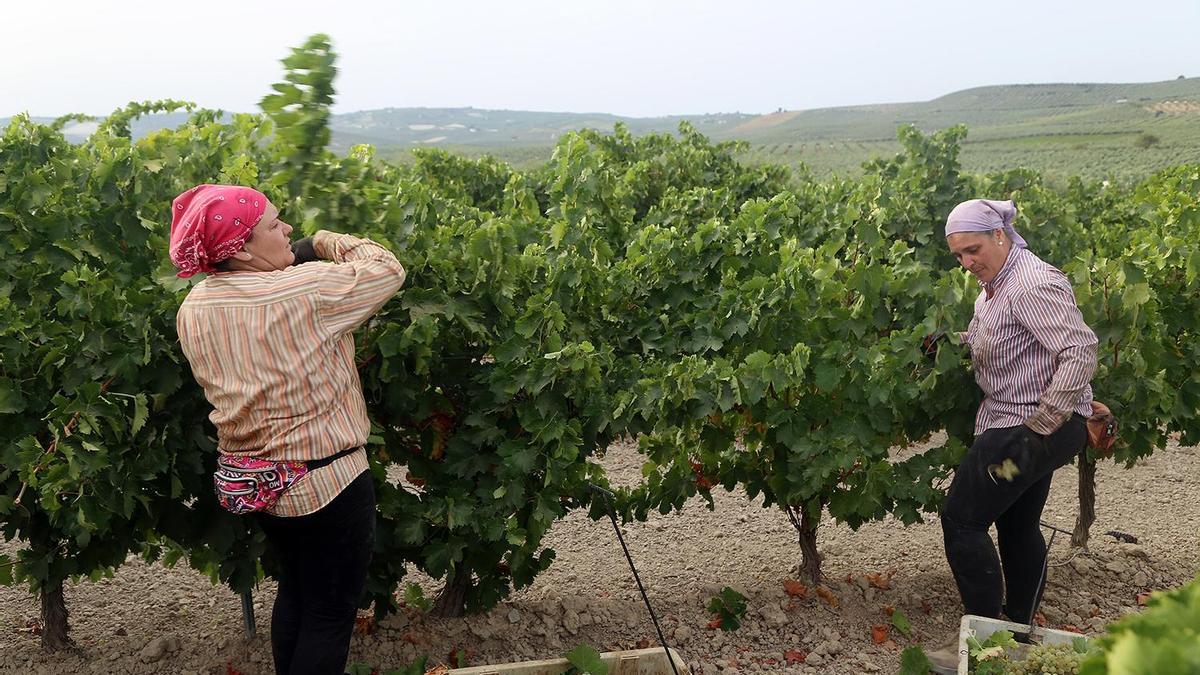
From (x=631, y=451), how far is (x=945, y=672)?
359 centimetres

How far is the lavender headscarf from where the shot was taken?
316cm

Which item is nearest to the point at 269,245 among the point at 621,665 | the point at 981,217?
the point at 621,665

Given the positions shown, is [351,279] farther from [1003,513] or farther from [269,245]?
[1003,513]

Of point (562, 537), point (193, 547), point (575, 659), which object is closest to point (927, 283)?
point (575, 659)

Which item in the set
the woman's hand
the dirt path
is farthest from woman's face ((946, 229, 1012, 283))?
the woman's hand

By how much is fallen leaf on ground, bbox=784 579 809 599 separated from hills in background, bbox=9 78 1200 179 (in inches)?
108

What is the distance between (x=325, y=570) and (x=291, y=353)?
0.62m

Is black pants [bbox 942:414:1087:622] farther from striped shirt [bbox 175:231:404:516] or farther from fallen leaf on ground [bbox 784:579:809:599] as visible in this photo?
striped shirt [bbox 175:231:404:516]

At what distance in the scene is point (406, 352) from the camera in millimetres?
3166

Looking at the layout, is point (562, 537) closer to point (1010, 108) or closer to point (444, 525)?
point (444, 525)

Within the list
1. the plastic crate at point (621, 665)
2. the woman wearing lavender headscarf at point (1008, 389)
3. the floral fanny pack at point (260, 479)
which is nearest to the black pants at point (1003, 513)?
the woman wearing lavender headscarf at point (1008, 389)

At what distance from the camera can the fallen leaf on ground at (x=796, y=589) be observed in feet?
13.6

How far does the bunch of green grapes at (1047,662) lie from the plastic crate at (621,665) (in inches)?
39.7

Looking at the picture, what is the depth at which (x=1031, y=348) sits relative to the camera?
3.15 m
